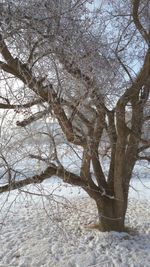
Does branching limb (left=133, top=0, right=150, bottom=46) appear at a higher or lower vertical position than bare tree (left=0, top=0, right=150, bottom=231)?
higher

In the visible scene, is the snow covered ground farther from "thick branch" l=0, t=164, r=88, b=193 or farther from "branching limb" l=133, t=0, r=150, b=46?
Result: "branching limb" l=133, t=0, r=150, b=46

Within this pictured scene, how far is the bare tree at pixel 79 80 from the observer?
3727mm

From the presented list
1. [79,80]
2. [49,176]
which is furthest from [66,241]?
[79,80]

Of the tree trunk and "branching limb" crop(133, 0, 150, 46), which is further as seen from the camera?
the tree trunk

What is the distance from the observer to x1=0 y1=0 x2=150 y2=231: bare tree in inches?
147

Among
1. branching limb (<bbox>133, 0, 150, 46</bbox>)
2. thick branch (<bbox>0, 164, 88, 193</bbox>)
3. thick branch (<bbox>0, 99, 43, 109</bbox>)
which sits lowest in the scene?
thick branch (<bbox>0, 164, 88, 193</bbox>)

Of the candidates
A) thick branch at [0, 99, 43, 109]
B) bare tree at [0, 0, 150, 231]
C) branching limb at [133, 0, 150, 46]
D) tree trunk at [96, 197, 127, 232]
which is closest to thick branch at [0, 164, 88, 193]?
bare tree at [0, 0, 150, 231]

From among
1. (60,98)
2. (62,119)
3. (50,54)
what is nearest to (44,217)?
(62,119)

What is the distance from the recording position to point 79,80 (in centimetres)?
430

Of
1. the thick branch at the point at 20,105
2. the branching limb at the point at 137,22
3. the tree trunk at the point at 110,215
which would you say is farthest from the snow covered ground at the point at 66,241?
the branching limb at the point at 137,22

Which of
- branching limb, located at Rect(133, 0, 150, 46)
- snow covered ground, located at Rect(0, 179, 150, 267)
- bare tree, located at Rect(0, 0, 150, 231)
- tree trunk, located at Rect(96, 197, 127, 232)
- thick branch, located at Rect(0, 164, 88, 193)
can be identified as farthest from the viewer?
tree trunk, located at Rect(96, 197, 127, 232)

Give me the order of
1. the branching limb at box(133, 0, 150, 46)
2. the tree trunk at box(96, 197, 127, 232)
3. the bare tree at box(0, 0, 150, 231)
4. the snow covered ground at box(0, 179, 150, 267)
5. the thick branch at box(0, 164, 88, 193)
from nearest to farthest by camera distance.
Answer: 1. the bare tree at box(0, 0, 150, 231)
2. the branching limb at box(133, 0, 150, 46)
3. the thick branch at box(0, 164, 88, 193)
4. the snow covered ground at box(0, 179, 150, 267)
5. the tree trunk at box(96, 197, 127, 232)

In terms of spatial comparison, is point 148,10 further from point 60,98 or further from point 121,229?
point 121,229

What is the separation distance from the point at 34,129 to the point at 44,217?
3216 millimetres
